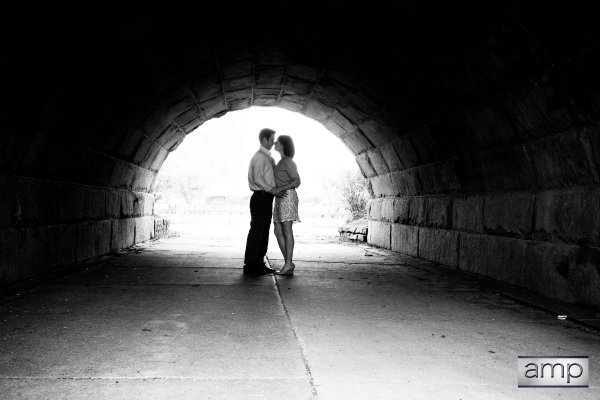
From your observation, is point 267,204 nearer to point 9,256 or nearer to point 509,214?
point 509,214

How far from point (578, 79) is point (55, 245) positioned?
5650 mm

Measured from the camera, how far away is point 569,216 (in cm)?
534

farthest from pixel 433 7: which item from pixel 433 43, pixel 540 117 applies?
pixel 540 117

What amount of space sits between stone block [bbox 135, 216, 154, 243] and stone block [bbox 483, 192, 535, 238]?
688cm

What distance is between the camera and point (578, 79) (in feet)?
15.1

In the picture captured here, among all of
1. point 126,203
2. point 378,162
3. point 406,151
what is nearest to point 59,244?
point 126,203

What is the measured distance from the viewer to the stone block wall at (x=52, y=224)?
5.68 m

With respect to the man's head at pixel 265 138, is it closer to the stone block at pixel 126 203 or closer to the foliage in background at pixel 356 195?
the stone block at pixel 126 203

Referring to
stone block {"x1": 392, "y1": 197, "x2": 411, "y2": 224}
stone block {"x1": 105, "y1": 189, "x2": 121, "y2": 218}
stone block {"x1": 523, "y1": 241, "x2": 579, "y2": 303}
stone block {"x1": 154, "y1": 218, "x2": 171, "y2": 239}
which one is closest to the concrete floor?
stone block {"x1": 523, "y1": 241, "x2": 579, "y2": 303}

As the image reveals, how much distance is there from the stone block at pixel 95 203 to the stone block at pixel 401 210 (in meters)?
5.08

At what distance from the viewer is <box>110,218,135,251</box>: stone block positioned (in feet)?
31.4

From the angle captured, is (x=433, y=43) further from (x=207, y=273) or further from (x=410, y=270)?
(x=207, y=273)

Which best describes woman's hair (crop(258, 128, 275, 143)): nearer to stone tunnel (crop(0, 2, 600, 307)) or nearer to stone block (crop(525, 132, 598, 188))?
stone tunnel (crop(0, 2, 600, 307))

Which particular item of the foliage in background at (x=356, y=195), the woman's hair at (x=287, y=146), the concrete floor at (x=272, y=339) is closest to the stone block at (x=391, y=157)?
the woman's hair at (x=287, y=146)
